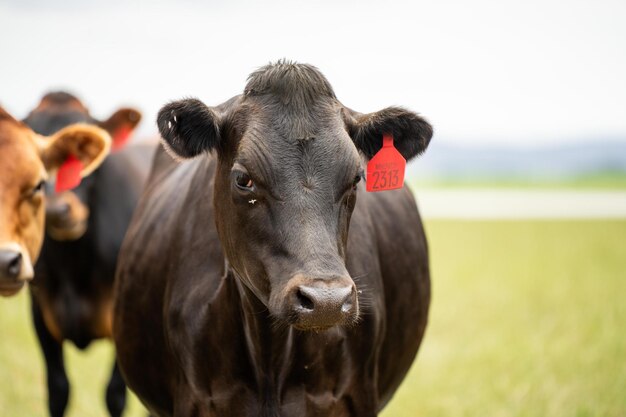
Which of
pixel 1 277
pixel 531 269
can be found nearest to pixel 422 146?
pixel 1 277

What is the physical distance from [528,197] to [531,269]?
80.2 ft

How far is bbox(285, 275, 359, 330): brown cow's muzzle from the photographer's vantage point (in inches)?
104

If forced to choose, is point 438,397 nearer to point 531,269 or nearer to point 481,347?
point 481,347

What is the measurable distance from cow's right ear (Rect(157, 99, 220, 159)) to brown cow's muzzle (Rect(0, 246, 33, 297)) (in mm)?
1287

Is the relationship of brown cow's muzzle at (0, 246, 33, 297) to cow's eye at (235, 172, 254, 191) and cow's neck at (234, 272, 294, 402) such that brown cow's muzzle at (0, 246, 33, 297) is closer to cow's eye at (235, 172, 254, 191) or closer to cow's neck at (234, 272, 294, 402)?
cow's neck at (234, 272, 294, 402)

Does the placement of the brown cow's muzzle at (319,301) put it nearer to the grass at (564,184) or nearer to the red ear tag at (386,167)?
the red ear tag at (386,167)

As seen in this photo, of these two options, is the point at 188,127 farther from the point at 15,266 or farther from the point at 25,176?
the point at 25,176

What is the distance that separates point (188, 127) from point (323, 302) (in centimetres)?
96

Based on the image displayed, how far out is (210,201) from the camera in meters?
3.72

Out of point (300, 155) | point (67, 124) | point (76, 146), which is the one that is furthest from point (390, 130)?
point (67, 124)

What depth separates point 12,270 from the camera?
411 cm

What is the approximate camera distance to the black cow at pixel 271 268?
2.91 meters

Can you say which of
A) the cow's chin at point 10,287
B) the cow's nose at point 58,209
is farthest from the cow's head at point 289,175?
the cow's nose at point 58,209

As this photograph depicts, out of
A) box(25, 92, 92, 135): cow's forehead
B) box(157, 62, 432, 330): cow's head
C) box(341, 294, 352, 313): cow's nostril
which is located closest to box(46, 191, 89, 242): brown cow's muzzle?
box(25, 92, 92, 135): cow's forehead
